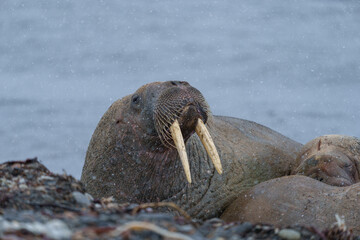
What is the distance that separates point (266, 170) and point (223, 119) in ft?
5.39

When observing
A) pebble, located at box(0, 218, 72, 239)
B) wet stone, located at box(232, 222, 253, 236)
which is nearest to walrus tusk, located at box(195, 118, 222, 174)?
→ wet stone, located at box(232, 222, 253, 236)

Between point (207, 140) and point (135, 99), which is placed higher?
point (135, 99)

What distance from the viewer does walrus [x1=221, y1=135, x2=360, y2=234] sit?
5.97 metres

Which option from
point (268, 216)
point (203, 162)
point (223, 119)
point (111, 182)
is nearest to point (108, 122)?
point (111, 182)

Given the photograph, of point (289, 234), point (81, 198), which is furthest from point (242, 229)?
point (81, 198)

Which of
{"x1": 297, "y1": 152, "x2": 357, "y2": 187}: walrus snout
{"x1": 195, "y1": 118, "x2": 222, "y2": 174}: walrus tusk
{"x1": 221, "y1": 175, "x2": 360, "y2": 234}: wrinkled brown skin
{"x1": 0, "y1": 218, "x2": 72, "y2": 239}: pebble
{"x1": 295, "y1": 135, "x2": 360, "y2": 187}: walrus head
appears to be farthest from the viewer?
{"x1": 295, "y1": 135, "x2": 360, "y2": 187}: walrus head

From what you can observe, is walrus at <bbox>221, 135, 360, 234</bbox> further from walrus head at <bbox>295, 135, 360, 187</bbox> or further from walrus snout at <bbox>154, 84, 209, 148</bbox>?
Result: walrus snout at <bbox>154, 84, 209, 148</bbox>

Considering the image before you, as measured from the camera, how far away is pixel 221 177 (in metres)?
7.50

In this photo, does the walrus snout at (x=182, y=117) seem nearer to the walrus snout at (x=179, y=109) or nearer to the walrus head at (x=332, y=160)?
the walrus snout at (x=179, y=109)

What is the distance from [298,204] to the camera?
6.24 metres

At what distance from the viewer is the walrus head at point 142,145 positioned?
6254mm

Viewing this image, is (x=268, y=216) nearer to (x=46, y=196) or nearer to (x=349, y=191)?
(x=349, y=191)

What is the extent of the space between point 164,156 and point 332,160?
2667mm

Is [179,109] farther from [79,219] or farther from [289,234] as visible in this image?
[79,219]
